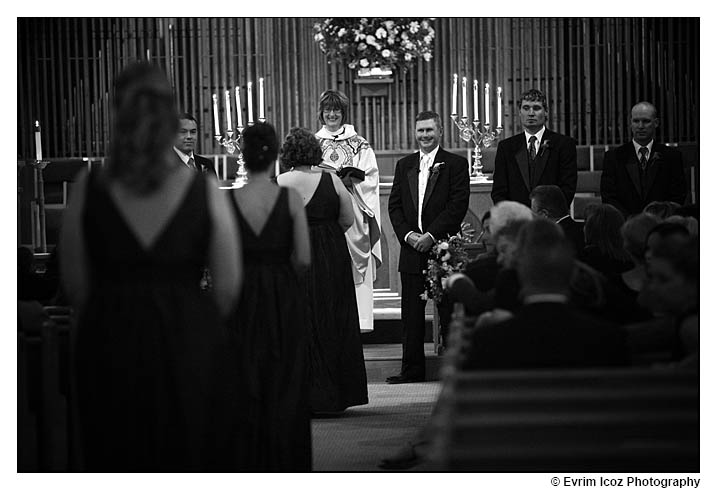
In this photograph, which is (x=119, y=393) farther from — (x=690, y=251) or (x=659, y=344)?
(x=690, y=251)

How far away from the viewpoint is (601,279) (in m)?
4.18

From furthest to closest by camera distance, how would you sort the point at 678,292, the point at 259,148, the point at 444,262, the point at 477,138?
the point at 477,138
the point at 444,262
the point at 259,148
the point at 678,292

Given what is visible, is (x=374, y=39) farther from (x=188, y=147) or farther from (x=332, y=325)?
(x=332, y=325)

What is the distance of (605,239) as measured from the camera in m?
5.14

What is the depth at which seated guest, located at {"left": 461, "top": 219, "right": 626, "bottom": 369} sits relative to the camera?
10.8 ft

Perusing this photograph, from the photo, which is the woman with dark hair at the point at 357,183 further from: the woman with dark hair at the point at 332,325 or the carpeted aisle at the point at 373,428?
the woman with dark hair at the point at 332,325

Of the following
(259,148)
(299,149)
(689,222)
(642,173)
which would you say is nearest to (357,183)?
(299,149)

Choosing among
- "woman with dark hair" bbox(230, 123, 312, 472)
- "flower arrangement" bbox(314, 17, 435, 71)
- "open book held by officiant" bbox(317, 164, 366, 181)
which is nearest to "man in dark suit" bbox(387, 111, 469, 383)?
"open book held by officiant" bbox(317, 164, 366, 181)

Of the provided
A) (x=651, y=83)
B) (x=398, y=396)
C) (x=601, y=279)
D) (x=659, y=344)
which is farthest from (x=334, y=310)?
(x=651, y=83)

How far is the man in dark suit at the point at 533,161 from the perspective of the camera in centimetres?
704

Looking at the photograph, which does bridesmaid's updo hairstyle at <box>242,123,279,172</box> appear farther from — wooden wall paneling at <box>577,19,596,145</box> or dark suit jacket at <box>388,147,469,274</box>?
wooden wall paneling at <box>577,19,596,145</box>

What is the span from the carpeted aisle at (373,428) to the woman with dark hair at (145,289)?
5.42 feet

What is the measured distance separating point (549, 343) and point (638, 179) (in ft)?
12.9

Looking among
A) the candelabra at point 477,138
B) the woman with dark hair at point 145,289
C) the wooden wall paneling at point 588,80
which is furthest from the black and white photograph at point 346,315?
the wooden wall paneling at point 588,80
